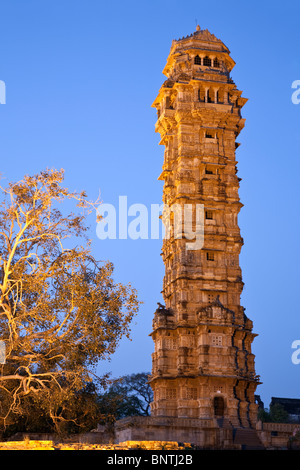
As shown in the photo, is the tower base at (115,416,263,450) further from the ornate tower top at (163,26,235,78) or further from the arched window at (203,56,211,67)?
the arched window at (203,56,211,67)

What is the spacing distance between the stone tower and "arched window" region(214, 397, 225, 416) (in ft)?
0.24

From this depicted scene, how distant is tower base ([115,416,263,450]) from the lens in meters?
39.9

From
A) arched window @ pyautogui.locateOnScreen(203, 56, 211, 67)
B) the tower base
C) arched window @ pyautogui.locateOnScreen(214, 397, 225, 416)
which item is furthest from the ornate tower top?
the tower base

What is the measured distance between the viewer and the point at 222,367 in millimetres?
49000

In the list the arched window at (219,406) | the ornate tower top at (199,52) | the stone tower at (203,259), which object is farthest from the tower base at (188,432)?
the ornate tower top at (199,52)

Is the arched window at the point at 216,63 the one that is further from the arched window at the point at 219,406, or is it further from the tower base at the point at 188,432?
the tower base at the point at 188,432

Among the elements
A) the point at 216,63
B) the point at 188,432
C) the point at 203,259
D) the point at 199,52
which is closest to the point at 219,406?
the point at 188,432

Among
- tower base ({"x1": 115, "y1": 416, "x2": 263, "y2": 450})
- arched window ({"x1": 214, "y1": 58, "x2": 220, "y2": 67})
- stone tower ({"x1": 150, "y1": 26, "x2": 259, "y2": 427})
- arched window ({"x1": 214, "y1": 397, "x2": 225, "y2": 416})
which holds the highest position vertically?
arched window ({"x1": 214, "y1": 58, "x2": 220, "y2": 67})

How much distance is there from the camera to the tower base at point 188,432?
3991 centimetres

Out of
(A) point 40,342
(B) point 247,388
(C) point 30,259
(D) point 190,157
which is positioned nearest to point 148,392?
(B) point 247,388

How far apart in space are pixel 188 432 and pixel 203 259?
51.5 ft

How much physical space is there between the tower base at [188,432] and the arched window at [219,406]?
2.68m
